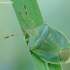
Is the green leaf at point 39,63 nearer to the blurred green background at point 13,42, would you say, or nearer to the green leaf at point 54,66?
the green leaf at point 54,66

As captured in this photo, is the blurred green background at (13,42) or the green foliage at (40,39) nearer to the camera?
the green foliage at (40,39)

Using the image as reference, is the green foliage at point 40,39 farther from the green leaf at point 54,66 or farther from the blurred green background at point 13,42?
the blurred green background at point 13,42

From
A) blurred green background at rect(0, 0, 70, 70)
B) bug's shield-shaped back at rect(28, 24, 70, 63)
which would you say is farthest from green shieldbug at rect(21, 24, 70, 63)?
blurred green background at rect(0, 0, 70, 70)

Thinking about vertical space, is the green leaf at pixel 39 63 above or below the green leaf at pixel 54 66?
above

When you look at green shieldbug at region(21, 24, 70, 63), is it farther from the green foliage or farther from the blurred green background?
the blurred green background

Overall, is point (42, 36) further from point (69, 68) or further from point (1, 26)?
point (69, 68)

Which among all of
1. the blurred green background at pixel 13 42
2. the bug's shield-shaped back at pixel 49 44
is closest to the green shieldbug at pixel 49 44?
the bug's shield-shaped back at pixel 49 44

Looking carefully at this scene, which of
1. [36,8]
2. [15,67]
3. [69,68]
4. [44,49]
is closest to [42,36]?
[44,49]
